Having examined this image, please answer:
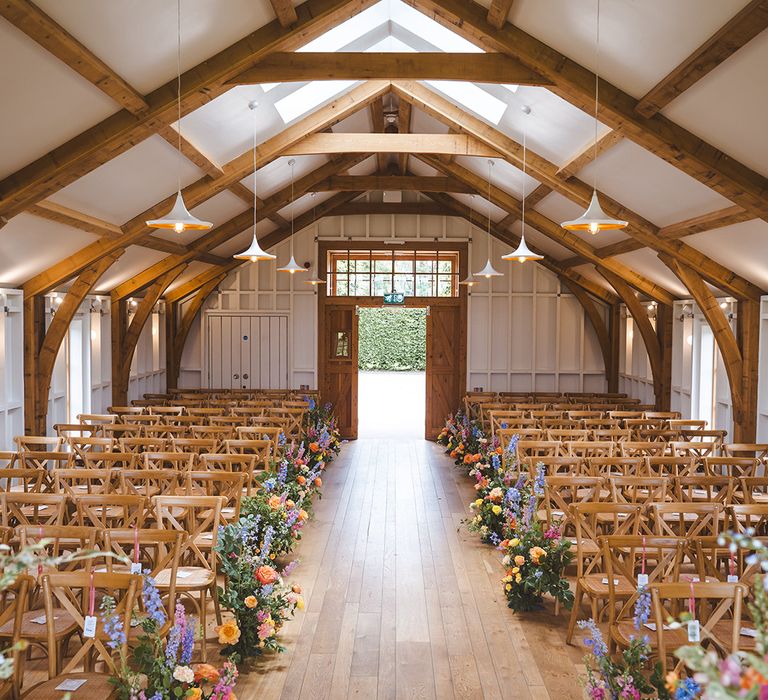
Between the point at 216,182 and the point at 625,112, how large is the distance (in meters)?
5.15

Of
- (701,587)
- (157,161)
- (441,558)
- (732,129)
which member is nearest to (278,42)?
(157,161)

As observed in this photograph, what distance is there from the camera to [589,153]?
8359mm

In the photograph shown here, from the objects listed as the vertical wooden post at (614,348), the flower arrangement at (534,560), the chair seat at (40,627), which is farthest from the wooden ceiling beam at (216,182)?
the vertical wooden post at (614,348)

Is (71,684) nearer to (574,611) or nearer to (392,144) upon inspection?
(574,611)

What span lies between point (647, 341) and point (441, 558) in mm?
6826

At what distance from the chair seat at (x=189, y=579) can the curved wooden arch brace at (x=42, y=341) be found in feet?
17.7

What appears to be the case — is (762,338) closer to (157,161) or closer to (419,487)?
(419,487)

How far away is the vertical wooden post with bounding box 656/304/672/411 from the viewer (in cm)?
1280

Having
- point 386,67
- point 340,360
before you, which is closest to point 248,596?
point 386,67

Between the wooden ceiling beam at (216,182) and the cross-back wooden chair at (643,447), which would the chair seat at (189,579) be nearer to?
the cross-back wooden chair at (643,447)

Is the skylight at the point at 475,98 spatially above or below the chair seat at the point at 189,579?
above

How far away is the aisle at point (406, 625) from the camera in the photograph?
16.3 ft

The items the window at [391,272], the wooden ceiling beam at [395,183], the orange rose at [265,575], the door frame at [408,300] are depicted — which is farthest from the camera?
the window at [391,272]

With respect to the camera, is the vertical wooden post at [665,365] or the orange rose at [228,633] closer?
the orange rose at [228,633]
